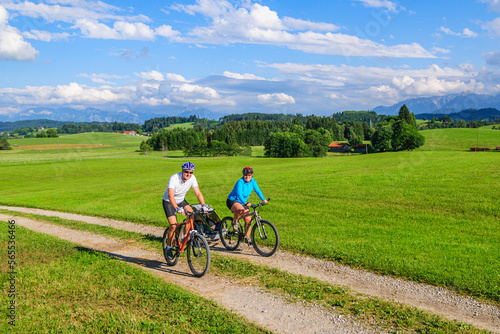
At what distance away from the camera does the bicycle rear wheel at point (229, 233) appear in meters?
12.2

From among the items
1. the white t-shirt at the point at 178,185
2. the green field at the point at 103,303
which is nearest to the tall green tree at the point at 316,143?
the white t-shirt at the point at 178,185

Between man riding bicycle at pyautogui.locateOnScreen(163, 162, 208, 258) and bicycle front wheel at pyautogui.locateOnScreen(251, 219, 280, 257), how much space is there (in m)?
2.33

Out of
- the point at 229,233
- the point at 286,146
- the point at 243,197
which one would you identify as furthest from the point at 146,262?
the point at 286,146

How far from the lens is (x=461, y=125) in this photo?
7525 inches

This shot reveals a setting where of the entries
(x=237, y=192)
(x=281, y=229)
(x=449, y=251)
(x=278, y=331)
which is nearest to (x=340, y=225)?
(x=281, y=229)

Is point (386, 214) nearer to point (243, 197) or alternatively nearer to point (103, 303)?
point (243, 197)

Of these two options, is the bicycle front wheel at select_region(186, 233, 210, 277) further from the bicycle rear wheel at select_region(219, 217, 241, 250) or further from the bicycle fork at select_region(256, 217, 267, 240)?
the bicycle fork at select_region(256, 217, 267, 240)

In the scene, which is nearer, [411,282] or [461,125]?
[411,282]

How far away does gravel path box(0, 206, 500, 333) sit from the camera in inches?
287

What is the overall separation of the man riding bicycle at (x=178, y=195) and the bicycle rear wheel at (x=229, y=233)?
1.90 metres

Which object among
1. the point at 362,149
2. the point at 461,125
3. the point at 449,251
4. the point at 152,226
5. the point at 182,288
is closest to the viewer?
the point at 182,288

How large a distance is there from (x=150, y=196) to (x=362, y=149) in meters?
137

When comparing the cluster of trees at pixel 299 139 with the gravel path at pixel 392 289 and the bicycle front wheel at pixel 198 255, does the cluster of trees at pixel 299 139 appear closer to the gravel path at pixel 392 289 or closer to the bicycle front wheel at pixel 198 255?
the gravel path at pixel 392 289

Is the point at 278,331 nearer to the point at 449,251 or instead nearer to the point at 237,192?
the point at 237,192
